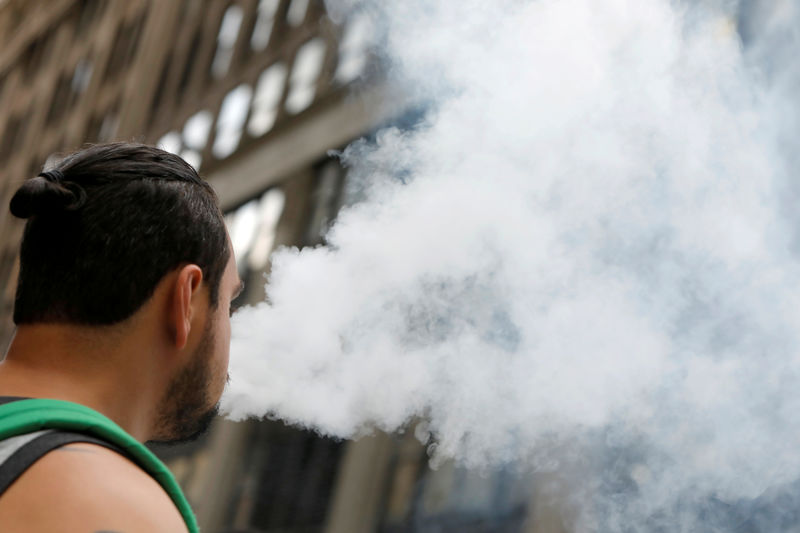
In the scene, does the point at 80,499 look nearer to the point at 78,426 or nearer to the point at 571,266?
the point at 78,426

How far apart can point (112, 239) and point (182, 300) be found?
0.42ft

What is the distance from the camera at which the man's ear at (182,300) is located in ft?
4.29

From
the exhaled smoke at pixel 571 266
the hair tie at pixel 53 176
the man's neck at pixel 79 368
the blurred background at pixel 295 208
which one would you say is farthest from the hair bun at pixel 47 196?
the exhaled smoke at pixel 571 266

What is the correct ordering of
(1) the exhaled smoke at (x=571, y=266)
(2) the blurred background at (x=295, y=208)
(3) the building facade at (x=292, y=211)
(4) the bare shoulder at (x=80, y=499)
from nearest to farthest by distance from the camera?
(4) the bare shoulder at (x=80, y=499) < (1) the exhaled smoke at (x=571, y=266) < (2) the blurred background at (x=295, y=208) < (3) the building facade at (x=292, y=211)

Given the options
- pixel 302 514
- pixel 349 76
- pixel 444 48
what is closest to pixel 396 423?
pixel 444 48

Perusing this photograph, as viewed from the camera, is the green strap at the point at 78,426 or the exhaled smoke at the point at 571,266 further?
the exhaled smoke at the point at 571,266

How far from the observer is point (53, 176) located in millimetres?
1286

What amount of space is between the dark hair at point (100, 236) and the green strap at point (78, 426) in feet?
0.65

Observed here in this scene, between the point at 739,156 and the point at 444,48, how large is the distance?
1.12 metres

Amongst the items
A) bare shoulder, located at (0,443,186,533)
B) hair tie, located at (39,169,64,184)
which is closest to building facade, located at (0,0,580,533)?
hair tie, located at (39,169,64,184)

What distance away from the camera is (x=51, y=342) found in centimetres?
128

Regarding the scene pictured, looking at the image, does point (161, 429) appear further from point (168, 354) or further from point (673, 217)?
point (673, 217)

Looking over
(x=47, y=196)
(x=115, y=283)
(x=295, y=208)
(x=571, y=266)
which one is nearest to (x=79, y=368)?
(x=115, y=283)

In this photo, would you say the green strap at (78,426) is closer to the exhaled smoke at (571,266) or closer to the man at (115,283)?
the man at (115,283)
